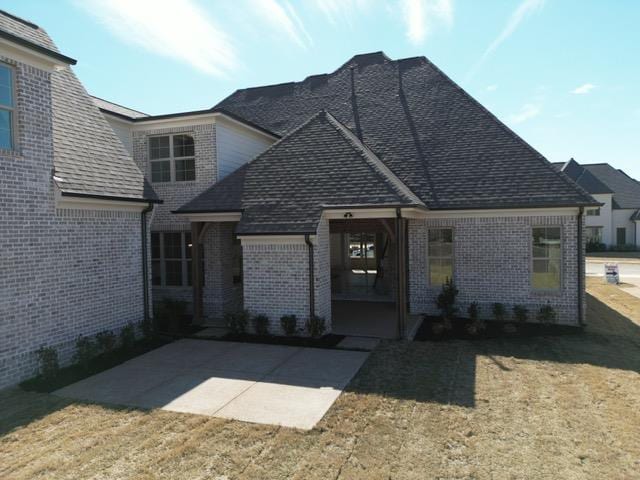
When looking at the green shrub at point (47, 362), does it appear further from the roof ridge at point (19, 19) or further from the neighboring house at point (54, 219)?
the roof ridge at point (19, 19)

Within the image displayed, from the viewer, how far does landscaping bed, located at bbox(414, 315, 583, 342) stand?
424 inches

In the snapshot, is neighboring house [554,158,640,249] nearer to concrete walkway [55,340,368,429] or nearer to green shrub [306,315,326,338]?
green shrub [306,315,326,338]

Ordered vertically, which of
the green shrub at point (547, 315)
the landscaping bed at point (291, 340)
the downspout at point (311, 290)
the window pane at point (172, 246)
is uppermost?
the window pane at point (172, 246)

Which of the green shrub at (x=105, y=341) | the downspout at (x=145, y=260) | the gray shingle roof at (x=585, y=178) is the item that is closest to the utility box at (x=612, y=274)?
the downspout at (x=145, y=260)

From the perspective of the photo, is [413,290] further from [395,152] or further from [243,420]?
[243,420]

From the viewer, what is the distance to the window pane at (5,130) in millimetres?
7643

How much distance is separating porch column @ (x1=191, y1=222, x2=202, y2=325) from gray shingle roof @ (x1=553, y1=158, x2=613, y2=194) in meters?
41.9

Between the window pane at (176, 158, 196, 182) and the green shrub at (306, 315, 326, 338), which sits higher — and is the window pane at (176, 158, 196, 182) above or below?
above

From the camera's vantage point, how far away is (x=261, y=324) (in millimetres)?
11000

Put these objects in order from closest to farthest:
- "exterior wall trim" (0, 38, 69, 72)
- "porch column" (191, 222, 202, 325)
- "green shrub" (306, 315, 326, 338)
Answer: "exterior wall trim" (0, 38, 69, 72) → "green shrub" (306, 315, 326, 338) → "porch column" (191, 222, 202, 325)

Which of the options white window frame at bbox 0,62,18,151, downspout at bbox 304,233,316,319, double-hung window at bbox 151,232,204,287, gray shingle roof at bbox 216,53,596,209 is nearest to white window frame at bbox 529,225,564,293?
gray shingle roof at bbox 216,53,596,209

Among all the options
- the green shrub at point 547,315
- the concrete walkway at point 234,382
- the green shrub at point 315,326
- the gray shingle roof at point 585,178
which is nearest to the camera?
the concrete walkway at point 234,382

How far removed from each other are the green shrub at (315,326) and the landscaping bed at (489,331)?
2288mm

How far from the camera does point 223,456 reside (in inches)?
208
